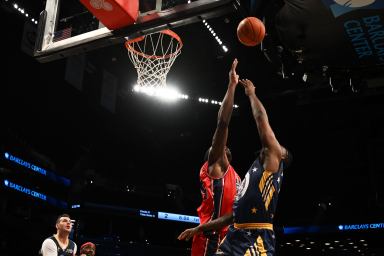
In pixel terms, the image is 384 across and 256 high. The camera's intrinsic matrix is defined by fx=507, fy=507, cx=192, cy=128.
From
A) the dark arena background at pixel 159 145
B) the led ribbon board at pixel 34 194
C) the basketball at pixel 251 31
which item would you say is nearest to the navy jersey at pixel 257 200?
the basketball at pixel 251 31

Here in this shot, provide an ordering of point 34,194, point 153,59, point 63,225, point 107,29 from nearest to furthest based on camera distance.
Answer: point 107,29, point 63,225, point 153,59, point 34,194

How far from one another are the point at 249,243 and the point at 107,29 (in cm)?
317

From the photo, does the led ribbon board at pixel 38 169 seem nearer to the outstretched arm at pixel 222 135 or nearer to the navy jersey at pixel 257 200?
the outstretched arm at pixel 222 135

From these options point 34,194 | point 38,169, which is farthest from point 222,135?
point 34,194

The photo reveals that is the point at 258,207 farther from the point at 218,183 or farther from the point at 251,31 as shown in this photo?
the point at 251,31

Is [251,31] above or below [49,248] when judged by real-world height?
above

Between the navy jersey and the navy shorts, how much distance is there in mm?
41

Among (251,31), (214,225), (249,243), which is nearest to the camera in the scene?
(249,243)

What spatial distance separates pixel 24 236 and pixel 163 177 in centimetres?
489

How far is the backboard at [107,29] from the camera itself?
507 centimetres

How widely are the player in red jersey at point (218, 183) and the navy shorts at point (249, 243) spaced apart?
372mm

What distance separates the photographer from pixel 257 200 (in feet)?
11.2

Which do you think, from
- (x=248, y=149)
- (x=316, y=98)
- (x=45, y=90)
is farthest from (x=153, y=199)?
(x=316, y=98)

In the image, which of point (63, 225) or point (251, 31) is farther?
point (63, 225)
